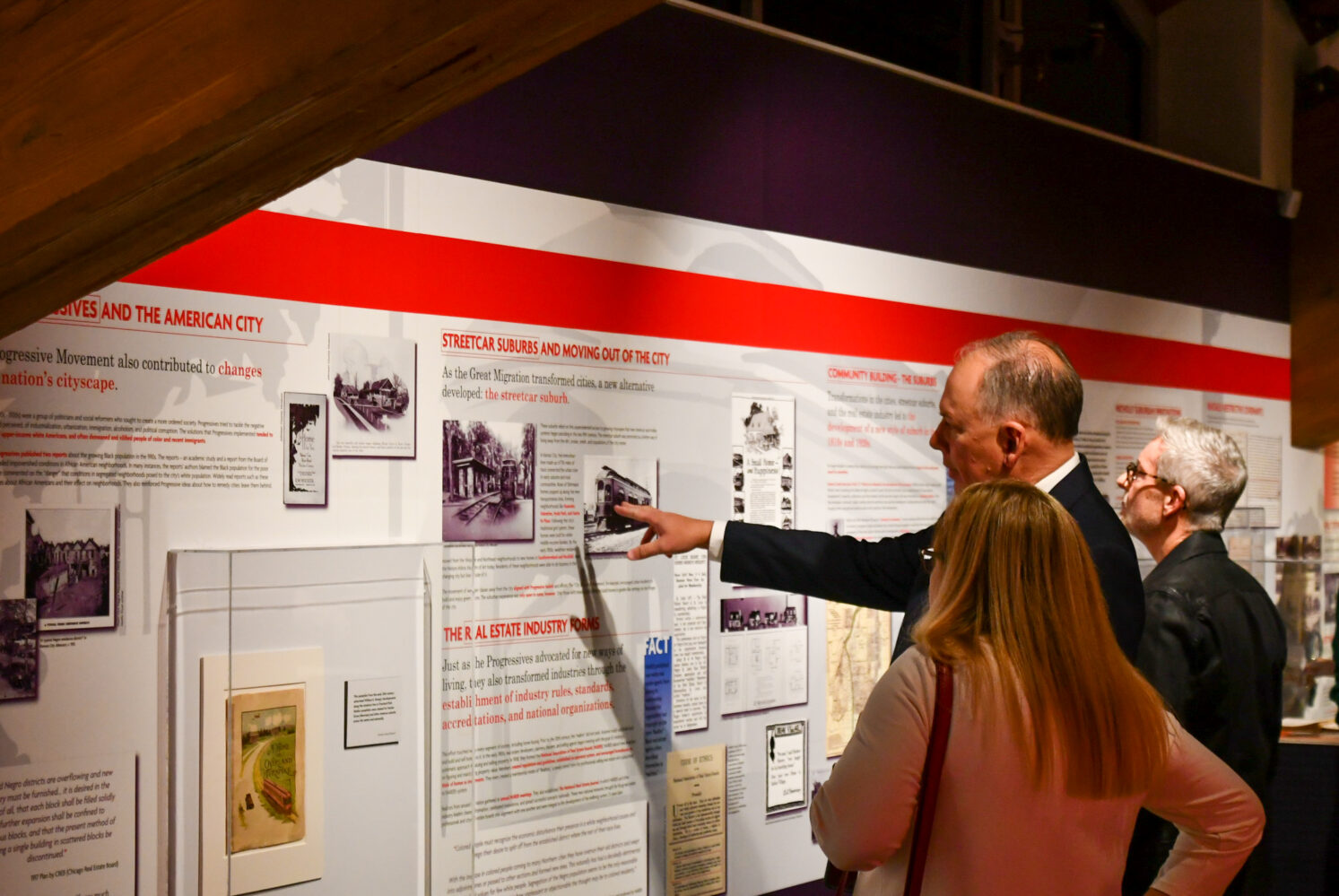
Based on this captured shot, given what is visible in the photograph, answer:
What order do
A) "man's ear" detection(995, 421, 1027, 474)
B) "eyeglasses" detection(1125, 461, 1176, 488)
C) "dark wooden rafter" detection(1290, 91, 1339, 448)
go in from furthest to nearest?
"dark wooden rafter" detection(1290, 91, 1339, 448), "eyeglasses" detection(1125, 461, 1176, 488), "man's ear" detection(995, 421, 1027, 474)

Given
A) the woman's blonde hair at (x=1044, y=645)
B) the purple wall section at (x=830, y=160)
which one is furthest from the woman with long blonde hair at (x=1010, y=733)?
the purple wall section at (x=830, y=160)

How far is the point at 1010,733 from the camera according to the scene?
1.48 metres

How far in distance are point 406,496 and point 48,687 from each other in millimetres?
714

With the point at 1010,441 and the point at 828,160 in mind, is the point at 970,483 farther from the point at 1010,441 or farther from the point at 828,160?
the point at 828,160

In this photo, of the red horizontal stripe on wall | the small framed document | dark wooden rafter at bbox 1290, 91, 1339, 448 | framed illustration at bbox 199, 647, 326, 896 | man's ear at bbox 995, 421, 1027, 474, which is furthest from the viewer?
dark wooden rafter at bbox 1290, 91, 1339, 448

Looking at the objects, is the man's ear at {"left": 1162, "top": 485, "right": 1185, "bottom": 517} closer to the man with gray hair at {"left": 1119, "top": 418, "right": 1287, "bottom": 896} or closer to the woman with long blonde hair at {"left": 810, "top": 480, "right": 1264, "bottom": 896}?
the man with gray hair at {"left": 1119, "top": 418, "right": 1287, "bottom": 896}

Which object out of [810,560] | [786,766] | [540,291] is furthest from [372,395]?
[786,766]

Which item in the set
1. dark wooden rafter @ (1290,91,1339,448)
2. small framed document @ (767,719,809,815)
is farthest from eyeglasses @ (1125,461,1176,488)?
dark wooden rafter @ (1290,91,1339,448)

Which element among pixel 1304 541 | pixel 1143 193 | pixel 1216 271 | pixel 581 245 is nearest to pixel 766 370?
pixel 581 245

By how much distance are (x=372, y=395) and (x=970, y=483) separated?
49.7 inches

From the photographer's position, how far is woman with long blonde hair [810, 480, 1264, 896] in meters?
1.47

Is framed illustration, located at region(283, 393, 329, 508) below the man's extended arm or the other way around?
the other way around

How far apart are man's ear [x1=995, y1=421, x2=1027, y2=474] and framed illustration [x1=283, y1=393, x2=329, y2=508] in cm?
136

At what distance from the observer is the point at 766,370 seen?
9.32 feet
